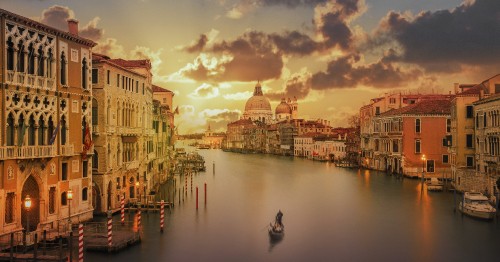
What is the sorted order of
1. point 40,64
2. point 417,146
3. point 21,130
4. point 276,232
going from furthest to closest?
point 417,146
point 276,232
point 40,64
point 21,130

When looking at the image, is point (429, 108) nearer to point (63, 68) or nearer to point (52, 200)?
point (63, 68)

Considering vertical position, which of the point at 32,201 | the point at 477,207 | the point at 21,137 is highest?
the point at 21,137

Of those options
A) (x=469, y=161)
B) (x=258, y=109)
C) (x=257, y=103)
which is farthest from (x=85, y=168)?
(x=257, y=103)

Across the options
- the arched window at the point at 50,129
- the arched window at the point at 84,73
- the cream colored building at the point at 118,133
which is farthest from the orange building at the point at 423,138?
the arched window at the point at 50,129

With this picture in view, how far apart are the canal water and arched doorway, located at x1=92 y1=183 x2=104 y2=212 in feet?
6.78

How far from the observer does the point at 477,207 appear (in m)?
22.7

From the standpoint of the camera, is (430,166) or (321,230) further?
(430,166)

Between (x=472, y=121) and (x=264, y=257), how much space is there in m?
18.9

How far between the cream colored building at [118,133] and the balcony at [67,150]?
9.90 ft

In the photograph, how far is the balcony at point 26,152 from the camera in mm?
15820

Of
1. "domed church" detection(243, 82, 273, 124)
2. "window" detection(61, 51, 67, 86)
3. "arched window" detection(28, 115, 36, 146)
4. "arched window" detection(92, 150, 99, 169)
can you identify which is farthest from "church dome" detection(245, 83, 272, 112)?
"arched window" detection(28, 115, 36, 146)

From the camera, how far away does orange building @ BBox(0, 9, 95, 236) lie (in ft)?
52.9

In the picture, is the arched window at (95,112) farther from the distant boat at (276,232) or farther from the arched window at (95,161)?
the distant boat at (276,232)

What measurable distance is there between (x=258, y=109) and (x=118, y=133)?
5745 inches
